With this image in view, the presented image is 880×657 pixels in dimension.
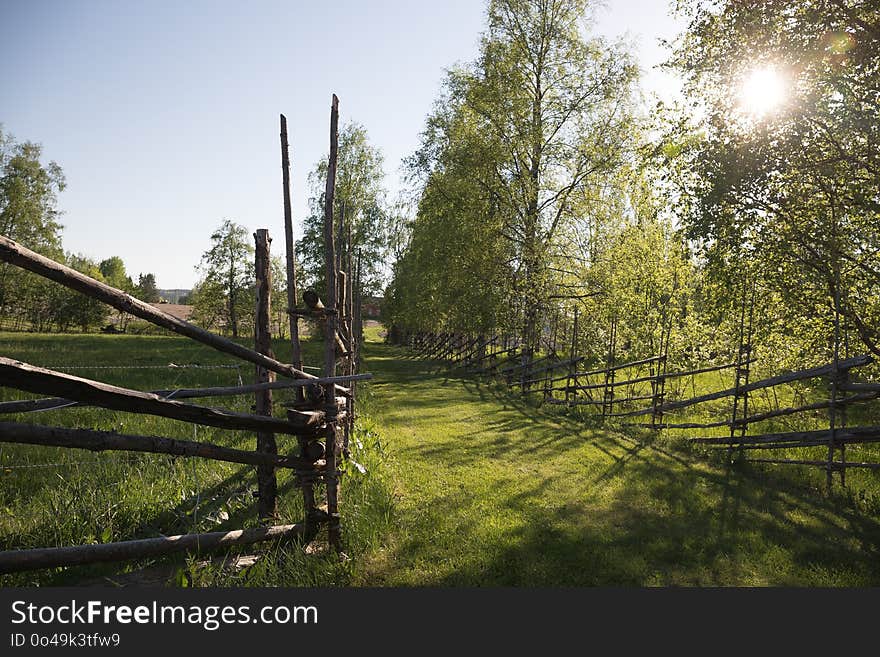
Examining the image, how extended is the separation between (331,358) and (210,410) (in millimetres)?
1311

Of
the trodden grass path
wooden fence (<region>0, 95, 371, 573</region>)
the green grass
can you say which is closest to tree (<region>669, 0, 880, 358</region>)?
the trodden grass path

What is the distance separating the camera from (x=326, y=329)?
15.1 feet

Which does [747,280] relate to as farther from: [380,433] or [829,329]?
[380,433]

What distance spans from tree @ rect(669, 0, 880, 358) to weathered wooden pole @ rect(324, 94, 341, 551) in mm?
4433

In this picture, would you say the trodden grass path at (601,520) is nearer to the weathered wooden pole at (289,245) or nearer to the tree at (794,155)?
the weathered wooden pole at (289,245)

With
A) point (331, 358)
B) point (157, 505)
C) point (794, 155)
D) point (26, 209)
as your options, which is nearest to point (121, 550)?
point (157, 505)

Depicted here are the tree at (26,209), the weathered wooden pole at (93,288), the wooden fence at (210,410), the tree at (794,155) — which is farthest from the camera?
the tree at (26,209)

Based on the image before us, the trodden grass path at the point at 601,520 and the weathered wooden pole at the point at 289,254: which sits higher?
the weathered wooden pole at the point at 289,254

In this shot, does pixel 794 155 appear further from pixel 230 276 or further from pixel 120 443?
pixel 230 276

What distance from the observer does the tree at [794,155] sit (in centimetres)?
564

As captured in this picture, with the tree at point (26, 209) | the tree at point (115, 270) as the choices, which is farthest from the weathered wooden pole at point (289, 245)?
the tree at point (115, 270)

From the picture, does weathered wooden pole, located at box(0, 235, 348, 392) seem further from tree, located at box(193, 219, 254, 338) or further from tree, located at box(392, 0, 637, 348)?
tree, located at box(193, 219, 254, 338)

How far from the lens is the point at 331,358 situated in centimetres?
459

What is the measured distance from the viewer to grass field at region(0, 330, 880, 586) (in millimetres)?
3994
